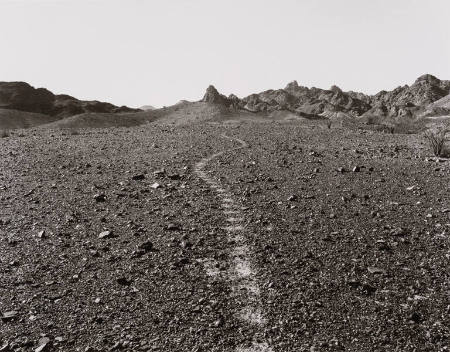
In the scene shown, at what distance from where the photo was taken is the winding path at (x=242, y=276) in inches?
297

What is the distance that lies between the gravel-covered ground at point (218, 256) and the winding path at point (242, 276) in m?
0.12

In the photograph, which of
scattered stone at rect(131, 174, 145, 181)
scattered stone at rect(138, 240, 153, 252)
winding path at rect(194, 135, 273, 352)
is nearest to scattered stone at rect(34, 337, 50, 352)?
winding path at rect(194, 135, 273, 352)

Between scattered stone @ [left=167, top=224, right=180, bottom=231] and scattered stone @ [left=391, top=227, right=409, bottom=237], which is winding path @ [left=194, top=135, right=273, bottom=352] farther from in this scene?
scattered stone @ [left=391, top=227, right=409, bottom=237]

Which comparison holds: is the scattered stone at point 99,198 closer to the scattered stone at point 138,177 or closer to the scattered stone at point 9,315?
the scattered stone at point 138,177

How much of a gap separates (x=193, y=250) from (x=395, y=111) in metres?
187

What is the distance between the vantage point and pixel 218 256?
10289 mm

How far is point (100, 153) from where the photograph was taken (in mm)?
23703

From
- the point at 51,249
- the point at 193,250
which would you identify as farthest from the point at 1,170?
the point at 193,250

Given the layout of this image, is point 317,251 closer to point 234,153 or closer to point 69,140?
point 234,153

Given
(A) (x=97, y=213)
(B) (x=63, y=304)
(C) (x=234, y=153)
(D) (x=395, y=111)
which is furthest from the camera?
(D) (x=395, y=111)

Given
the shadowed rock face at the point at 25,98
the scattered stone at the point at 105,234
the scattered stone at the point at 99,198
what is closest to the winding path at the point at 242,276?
the scattered stone at the point at 105,234

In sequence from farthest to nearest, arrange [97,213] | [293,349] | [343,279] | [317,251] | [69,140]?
[69,140]
[97,213]
[317,251]
[343,279]
[293,349]

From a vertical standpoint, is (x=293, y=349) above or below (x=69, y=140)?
below

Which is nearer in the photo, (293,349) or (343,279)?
(293,349)
